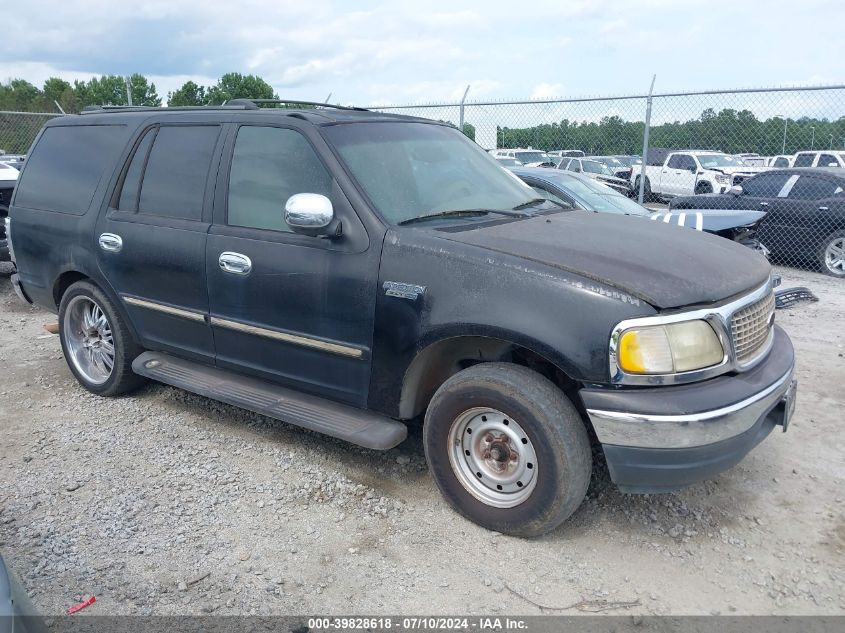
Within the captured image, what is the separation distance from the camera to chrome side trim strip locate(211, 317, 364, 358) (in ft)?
11.7

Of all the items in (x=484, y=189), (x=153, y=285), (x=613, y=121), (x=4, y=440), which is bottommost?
(x=4, y=440)

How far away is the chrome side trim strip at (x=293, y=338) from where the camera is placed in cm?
357

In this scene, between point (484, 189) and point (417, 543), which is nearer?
point (417, 543)

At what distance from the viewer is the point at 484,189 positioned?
A: 415 cm

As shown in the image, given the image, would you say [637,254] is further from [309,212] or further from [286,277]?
Answer: [286,277]

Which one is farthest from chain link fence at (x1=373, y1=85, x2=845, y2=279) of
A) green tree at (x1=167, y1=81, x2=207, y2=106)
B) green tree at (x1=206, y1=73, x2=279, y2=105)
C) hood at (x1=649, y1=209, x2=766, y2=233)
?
green tree at (x1=206, y1=73, x2=279, y2=105)

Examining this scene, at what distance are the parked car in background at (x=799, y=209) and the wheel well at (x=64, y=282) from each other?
8.49m

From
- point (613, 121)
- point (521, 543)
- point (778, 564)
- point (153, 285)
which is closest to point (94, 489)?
point (153, 285)

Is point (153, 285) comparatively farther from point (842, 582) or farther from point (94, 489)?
Answer: point (842, 582)

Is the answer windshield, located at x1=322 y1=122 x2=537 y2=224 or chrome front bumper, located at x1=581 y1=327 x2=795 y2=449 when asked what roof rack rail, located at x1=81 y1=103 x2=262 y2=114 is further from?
chrome front bumper, located at x1=581 y1=327 x2=795 y2=449

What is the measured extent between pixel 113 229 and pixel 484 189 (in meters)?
2.38

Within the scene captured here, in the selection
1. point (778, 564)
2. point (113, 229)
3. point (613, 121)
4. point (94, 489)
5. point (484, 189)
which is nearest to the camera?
point (778, 564)

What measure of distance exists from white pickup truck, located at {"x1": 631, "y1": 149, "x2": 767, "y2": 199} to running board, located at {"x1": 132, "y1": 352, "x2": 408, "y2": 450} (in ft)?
51.5

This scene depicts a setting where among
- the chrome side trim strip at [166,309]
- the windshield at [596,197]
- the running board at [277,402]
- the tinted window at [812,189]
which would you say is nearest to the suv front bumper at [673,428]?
the running board at [277,402]
